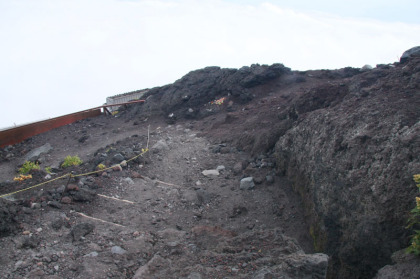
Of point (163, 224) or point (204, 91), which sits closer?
point (163, 224)

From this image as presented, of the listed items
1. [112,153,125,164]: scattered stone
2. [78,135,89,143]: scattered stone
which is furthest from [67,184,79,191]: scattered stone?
[78,135,89,143]: scattered stone

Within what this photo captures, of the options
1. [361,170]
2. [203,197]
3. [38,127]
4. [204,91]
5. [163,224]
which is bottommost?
[163,224]

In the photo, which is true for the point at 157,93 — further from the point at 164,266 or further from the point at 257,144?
the point at 164,266

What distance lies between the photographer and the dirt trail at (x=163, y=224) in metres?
4.18

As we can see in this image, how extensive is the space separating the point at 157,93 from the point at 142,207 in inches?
382

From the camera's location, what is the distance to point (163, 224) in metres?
6.04

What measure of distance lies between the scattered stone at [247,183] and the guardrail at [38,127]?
9.05 meters

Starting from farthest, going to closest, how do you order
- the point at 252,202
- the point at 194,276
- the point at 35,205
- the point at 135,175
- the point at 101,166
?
1. the point at 135,175
2. the point at 101,166
3. the point at 252,202
4. the point at 35,205
5. the point at 194,276

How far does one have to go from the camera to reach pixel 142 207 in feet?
21.3

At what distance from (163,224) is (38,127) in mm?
9530

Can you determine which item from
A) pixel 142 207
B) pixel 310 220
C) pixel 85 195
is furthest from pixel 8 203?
pixel 310 220

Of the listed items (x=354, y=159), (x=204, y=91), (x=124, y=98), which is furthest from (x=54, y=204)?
(x=124, y=98)

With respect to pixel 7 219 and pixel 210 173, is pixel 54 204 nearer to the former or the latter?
pixel 7 219

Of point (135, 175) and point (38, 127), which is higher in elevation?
point (38, 127)
